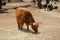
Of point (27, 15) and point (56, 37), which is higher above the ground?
point (27, 15)

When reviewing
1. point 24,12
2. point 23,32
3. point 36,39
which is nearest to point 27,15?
point 24,12

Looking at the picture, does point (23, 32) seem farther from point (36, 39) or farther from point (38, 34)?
point (36, 39)

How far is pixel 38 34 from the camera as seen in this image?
10.5 m

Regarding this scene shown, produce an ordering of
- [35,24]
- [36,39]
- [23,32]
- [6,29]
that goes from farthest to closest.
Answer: [6,29] < [23,32] < [35,24] < [36,39]

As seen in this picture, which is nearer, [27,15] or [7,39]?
[7,39]

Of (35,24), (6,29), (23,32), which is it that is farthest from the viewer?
(6,29)

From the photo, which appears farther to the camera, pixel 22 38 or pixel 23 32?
pixel 23 32

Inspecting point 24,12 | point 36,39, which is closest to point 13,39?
point 36,39

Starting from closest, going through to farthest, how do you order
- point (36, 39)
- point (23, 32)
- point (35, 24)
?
point (36, 39) < point (35, 24) < point (23, 32)

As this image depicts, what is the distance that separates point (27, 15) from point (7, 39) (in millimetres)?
1743

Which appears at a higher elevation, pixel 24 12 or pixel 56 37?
pixel 24 12

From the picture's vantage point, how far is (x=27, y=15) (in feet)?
35.4

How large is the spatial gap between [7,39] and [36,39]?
4.24 feet

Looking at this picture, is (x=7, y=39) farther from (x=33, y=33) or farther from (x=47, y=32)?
(x=47, y=32)
